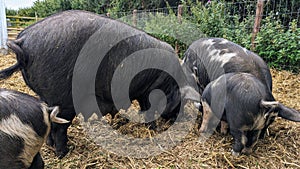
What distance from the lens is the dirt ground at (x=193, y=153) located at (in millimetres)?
2539

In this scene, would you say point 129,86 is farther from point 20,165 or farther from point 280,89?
point 280,89

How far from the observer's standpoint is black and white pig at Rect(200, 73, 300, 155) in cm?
238

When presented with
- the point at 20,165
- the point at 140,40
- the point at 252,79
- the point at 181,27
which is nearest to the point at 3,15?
the point at 181,27

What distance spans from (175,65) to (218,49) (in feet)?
2.45

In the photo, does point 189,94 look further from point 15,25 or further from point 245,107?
point 15,25

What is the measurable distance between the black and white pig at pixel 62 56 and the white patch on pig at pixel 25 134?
558 millimetres

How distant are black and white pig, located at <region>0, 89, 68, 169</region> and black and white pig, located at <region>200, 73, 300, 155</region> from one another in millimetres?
1657

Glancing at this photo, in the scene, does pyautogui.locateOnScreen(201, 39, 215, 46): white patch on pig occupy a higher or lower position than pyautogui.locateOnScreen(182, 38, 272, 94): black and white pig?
higher

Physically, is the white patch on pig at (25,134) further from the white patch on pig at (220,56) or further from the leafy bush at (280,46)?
the leafy bush at (280,46)

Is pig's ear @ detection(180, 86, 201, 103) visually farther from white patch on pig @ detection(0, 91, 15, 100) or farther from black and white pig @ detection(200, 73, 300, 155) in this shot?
white patch on pig @ detection(0, 91, 15, 100)

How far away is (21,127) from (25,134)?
0.06 m

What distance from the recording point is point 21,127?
1.88 meters

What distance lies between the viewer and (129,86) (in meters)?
2.84

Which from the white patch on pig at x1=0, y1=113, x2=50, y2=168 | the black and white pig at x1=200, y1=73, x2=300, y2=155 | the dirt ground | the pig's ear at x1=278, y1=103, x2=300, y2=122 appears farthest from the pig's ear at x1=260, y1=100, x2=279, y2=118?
the white patch on pig at x1=0, y1=113, x2=50, y2=168
